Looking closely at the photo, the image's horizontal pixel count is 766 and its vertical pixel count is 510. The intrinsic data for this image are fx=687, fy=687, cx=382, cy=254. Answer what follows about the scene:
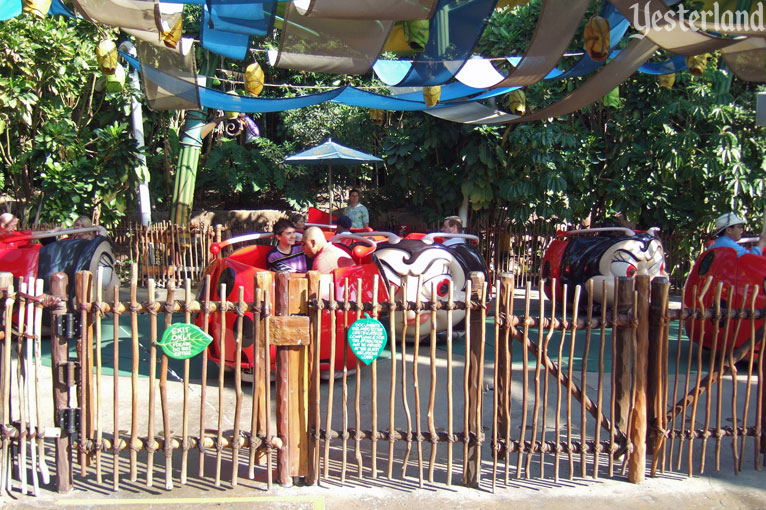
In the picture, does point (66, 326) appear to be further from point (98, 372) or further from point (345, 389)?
point (345, 389)

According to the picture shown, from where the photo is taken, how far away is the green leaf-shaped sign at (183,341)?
3.64 metres

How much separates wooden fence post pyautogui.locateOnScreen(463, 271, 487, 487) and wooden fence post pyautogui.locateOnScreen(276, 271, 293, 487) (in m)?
1.00

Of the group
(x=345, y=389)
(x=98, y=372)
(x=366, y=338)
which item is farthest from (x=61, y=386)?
(x=366, y=338)

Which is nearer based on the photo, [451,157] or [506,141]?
[506,141]

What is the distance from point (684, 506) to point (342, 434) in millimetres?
1871

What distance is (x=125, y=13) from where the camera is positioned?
4.98m

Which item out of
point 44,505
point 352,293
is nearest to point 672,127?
point 352,293

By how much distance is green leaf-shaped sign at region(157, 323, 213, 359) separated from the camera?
3.64 m

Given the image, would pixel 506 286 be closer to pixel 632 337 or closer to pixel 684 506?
pixel 632 337

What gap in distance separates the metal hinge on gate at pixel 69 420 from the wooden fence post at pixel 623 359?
117 inches

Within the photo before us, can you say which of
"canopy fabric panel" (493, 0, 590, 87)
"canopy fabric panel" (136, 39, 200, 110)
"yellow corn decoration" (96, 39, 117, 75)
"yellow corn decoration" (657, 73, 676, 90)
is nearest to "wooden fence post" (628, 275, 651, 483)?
"canopy fabric panel" (493, 0, 590, 87)

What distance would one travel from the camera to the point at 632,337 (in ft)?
12.8

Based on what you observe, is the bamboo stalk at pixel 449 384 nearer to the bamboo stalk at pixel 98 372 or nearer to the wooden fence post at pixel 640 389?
the wooden fence post at pixel 640 389

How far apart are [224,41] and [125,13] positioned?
1643 mm
